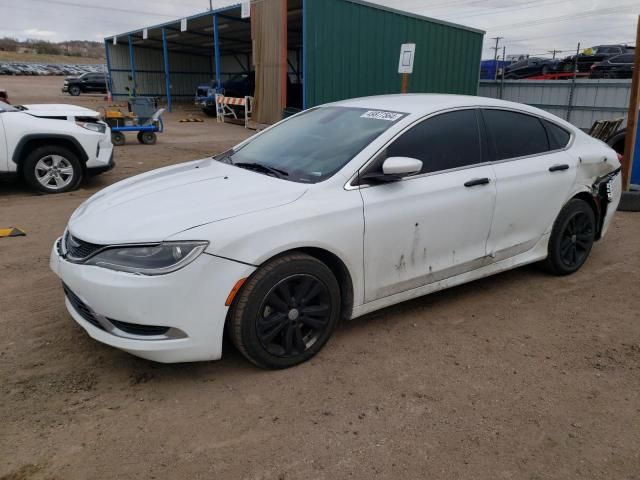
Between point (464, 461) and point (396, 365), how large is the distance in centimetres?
87

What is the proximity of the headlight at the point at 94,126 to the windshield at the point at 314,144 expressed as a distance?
15.4ft

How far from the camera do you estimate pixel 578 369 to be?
321cm

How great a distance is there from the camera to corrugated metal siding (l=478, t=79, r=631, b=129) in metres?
13.7

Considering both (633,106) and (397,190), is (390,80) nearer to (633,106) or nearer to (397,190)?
(633,106)

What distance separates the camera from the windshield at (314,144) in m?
3.39

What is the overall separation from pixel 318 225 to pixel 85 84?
127 feet

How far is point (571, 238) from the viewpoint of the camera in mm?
4621

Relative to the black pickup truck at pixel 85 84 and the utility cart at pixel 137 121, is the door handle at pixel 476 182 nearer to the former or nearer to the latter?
the utility cart at pixel 137 121

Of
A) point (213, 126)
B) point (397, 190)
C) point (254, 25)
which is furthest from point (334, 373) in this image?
point (213, 126)

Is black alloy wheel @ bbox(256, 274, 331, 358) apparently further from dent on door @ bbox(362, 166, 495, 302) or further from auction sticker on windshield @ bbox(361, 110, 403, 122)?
auction sticker on windshield @ bbox(361, 110, 403, 122)

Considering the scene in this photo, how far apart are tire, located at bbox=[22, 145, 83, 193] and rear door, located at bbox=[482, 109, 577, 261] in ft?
20.4

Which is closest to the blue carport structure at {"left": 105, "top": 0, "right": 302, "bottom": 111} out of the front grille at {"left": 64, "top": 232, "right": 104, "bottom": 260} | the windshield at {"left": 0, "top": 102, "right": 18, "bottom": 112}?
the windshield at {"left": 0, "top": 102, "right": 18, "bottom": 112}

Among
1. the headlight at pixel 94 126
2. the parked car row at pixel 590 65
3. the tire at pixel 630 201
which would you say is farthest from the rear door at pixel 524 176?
the parked car row at pixel 590 65

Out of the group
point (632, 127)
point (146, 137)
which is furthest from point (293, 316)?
point (146, 137)
